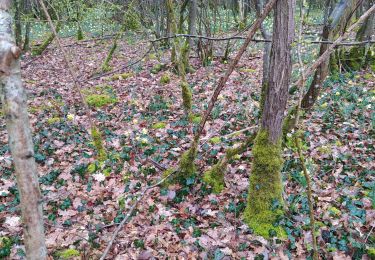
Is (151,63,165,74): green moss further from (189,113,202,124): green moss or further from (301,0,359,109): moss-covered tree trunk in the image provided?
(301,0,359,109): moss-covered tree trunk

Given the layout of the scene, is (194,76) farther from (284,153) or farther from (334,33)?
(284,153)

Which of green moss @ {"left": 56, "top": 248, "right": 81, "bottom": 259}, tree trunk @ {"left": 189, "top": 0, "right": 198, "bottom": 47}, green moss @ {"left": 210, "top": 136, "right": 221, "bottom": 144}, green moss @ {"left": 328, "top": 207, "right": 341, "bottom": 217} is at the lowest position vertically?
green moss @ {"left": 56, "top": 248, "right": 81, "bottom": 259}

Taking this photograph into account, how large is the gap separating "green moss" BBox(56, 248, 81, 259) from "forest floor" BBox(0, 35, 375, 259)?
3 centimetres

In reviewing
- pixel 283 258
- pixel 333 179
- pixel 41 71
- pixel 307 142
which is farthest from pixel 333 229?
pixel 41 71

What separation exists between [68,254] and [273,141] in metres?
2.52

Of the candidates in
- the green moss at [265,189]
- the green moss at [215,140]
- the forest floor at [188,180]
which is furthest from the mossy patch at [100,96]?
the green moss at [265,189]

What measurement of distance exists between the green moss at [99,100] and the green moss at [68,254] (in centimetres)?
513

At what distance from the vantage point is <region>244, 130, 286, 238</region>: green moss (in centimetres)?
378

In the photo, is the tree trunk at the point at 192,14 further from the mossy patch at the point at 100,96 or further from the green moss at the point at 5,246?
the green moss at the point at 5,246

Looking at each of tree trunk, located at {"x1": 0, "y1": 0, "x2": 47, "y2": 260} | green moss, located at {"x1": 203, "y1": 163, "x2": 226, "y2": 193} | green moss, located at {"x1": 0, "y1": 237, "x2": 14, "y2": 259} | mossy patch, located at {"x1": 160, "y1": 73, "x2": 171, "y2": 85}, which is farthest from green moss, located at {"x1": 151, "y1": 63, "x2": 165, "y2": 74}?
tree trunk, located at {"x1": 0, "y1": 0, "x2": 47, "y2": 260}

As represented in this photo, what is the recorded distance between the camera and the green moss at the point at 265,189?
3.78m

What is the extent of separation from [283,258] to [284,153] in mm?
2059

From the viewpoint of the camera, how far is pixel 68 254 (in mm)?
3592

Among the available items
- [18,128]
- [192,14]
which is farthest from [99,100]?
[18,128]
